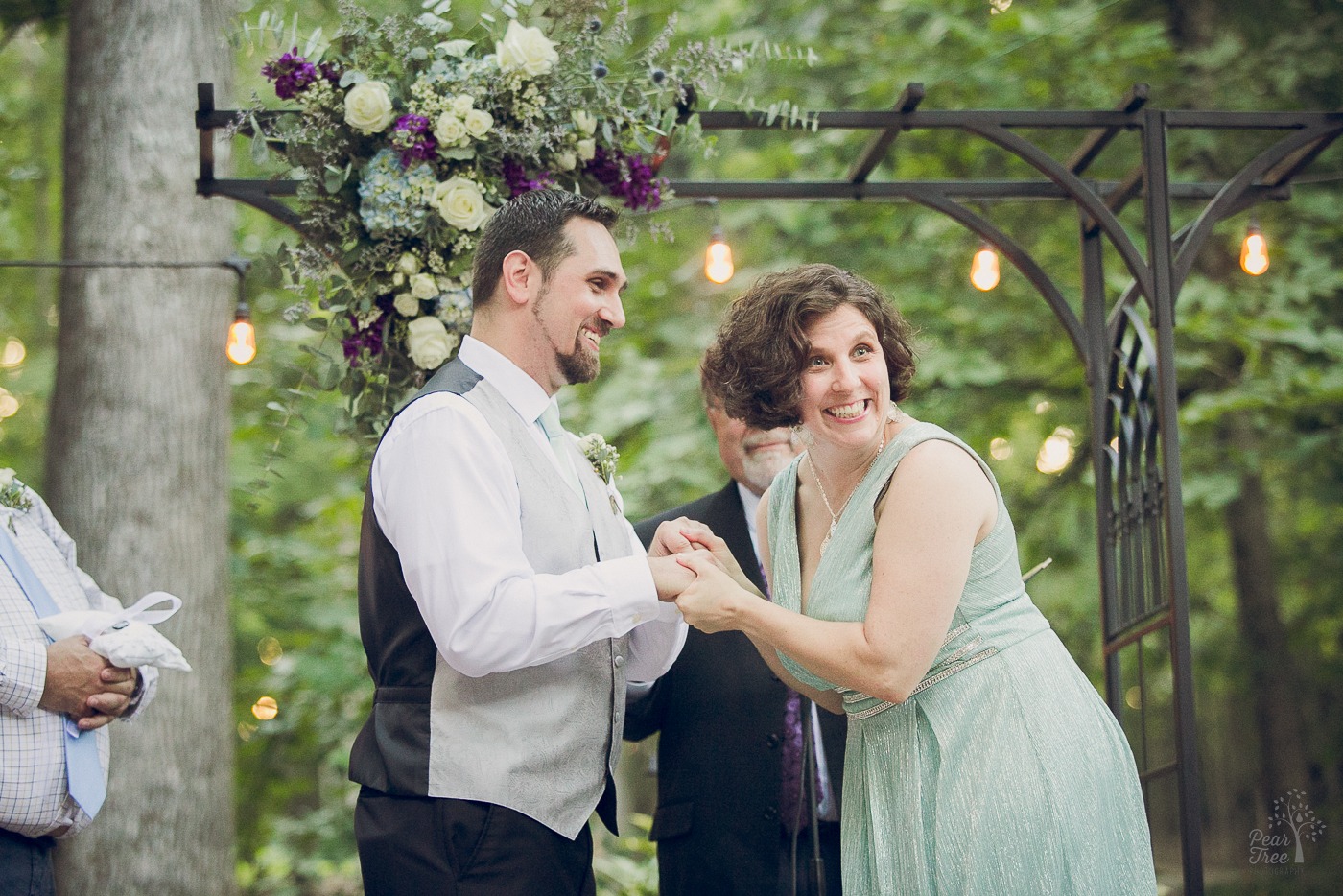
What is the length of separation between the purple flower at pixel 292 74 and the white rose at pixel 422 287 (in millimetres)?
546

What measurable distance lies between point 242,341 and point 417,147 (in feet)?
5.40

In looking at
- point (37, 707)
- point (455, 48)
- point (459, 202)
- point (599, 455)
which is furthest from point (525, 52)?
point (37, 707)

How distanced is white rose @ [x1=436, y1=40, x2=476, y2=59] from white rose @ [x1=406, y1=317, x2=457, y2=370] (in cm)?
66

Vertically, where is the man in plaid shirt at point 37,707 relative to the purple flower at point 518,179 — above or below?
below

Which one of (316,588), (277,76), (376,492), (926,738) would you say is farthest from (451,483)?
(316,588)

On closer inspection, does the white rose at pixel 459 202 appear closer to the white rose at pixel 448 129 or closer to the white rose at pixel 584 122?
the white rose at pixel 448 129

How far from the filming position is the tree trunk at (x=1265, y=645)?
774 centimetres

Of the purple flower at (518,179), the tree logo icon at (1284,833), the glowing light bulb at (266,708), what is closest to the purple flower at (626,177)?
the purple flower at (518,179)

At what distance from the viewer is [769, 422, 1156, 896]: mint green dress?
7.74ft

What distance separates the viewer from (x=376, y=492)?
2.44m

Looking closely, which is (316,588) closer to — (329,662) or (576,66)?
(329,662)

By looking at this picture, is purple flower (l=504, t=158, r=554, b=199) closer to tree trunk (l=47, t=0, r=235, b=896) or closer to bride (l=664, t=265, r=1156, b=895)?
bride (l=664, t=265, r=1156, b=895)

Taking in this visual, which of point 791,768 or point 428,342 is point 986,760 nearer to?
point 791,768

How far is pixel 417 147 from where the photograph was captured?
3033 millimetres
